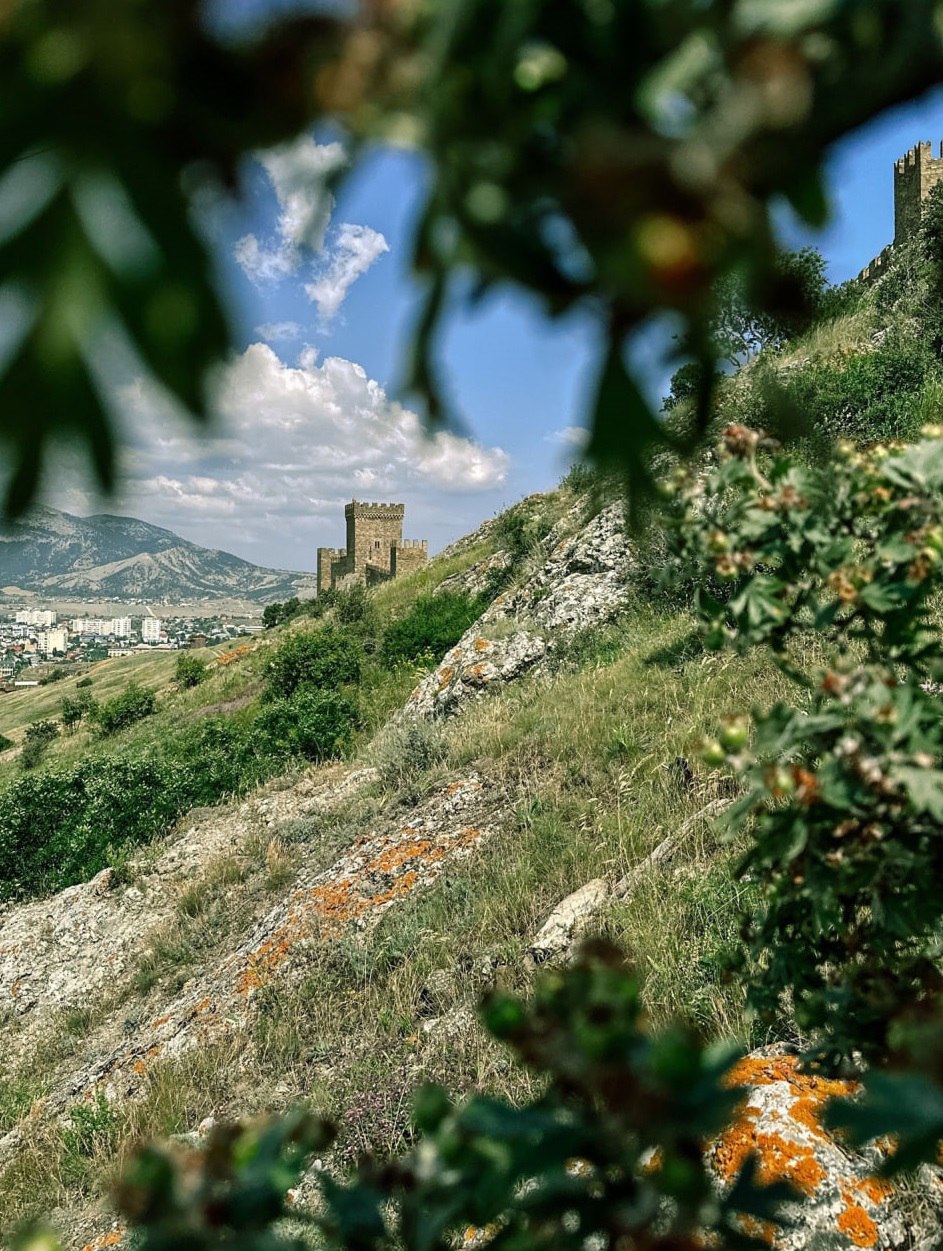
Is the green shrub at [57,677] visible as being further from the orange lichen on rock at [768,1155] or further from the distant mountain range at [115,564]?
the orange lichen on rock at [768,1155]

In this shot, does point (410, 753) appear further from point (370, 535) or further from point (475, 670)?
point (370, 535)

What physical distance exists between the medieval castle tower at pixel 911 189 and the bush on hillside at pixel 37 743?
26630 mm

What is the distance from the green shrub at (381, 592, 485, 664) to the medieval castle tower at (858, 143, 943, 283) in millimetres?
14952

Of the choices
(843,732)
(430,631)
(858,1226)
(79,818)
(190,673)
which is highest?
(843,732)

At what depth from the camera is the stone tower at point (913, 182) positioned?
21.8m

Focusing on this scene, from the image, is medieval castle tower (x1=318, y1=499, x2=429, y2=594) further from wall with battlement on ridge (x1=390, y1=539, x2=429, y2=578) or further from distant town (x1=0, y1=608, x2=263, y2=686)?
distant town (x1=0, y1=608, x2=263, y2=686)

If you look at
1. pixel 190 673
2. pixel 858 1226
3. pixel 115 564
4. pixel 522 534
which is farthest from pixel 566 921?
pixel 190 673

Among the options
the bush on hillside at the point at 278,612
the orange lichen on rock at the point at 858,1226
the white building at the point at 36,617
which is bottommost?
the white building at the point at 36,617

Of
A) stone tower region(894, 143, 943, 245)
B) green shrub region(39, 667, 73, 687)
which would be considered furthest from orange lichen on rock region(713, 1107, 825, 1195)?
green shrub region(39, 667, 73, 687)

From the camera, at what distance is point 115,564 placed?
1.47m

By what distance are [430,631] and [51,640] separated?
13644cm

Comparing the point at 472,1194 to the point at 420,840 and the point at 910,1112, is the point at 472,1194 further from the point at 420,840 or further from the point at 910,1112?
the point at 420,840

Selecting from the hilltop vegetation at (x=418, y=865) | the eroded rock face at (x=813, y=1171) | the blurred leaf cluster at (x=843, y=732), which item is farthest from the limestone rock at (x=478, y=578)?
the blurred leaf cluster at (x=843, y=732)

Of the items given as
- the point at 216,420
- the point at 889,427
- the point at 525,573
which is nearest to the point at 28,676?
the point at 525,573
